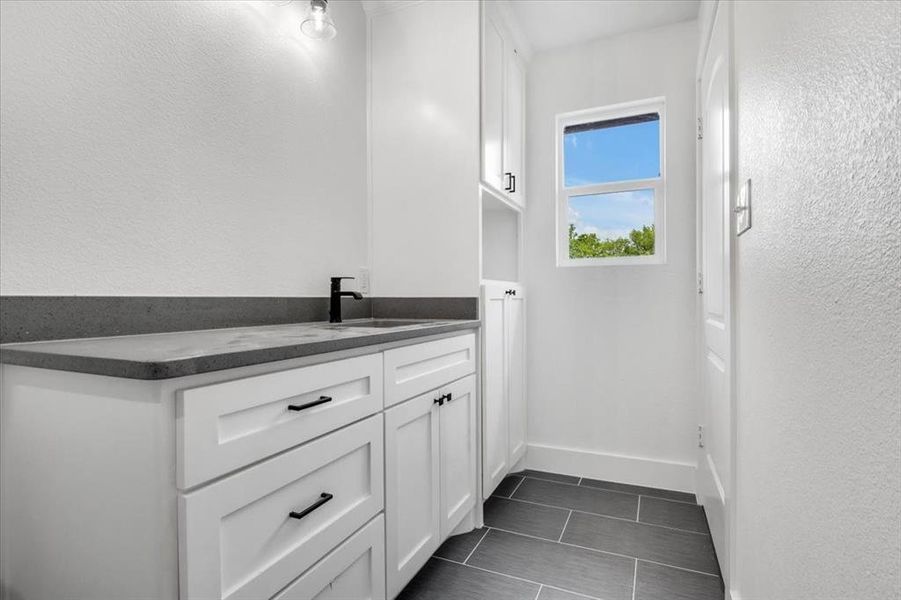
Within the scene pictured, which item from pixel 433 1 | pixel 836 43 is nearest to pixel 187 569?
pixel 836 43

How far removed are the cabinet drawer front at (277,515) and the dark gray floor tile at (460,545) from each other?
72 cm

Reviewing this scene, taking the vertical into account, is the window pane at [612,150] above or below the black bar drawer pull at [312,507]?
above

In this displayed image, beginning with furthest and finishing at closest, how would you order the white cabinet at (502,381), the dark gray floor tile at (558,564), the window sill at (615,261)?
the window sill at (615,261) → the white cabinet at (502,381) → the dark gray floor tile at (558,564)

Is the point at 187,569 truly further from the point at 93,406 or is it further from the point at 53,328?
the point at 53,328

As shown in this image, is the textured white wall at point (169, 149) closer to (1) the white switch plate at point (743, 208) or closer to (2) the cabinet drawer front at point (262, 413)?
(2) the cabinet drawer front at point (262, 413)

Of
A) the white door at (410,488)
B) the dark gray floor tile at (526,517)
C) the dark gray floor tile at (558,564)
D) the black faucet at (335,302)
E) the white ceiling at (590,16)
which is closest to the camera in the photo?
the white door at (410,488)

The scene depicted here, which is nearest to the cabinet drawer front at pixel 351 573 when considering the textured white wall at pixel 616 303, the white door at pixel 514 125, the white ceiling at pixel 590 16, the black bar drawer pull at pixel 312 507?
the black bar drawer pull at pixel 312 507

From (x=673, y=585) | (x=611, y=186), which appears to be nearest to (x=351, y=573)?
(x=673, y=585)

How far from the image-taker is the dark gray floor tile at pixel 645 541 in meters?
1.82

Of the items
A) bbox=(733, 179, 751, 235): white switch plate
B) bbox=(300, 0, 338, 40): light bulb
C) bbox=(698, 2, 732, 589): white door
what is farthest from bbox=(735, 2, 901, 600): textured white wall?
bbox=(300, 0, 338, 40): light bulb

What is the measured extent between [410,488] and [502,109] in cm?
189

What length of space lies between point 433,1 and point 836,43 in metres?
1.94

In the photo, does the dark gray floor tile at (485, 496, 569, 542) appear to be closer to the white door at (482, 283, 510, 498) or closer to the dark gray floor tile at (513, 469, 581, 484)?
the white door at (482, 283, 510, 498)

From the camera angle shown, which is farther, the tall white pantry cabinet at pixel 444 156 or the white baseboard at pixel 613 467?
the white baseboard at pixel 613 467
